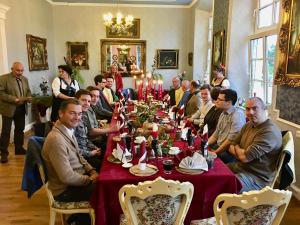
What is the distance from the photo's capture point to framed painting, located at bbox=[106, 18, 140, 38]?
26.4 feet

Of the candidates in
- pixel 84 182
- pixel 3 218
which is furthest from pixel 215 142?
pixel 3 218

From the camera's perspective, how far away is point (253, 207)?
1.35 meters

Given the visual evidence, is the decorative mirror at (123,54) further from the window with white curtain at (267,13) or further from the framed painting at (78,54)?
the window with white curtain at (267,13)

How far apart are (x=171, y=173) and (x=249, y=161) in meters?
0.83

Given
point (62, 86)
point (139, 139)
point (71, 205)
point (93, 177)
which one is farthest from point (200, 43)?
point (71, 205)

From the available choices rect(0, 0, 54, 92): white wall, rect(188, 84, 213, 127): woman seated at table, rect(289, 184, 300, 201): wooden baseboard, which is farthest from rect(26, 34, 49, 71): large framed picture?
rect(289, 184, 300, 201): wooden baseboard

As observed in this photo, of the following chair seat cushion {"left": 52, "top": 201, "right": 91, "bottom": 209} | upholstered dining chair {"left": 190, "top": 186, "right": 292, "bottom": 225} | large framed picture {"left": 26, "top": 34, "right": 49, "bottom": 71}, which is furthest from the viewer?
large framed picture {"left": 26, "top": 34, "right": 49, "bottom": 71}

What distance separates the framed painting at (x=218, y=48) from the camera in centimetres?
545

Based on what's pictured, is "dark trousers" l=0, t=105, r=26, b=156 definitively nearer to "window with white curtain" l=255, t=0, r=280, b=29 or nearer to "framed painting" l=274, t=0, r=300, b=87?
"framed painting" l=274, t=0, r=300, b=87

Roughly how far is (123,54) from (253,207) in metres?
7.32

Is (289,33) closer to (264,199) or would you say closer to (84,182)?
(264,199)

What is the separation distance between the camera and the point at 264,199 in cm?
132

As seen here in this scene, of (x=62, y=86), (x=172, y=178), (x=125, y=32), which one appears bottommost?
(x=172, y=178)

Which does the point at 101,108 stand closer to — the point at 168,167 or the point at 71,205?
the point at 71,205
